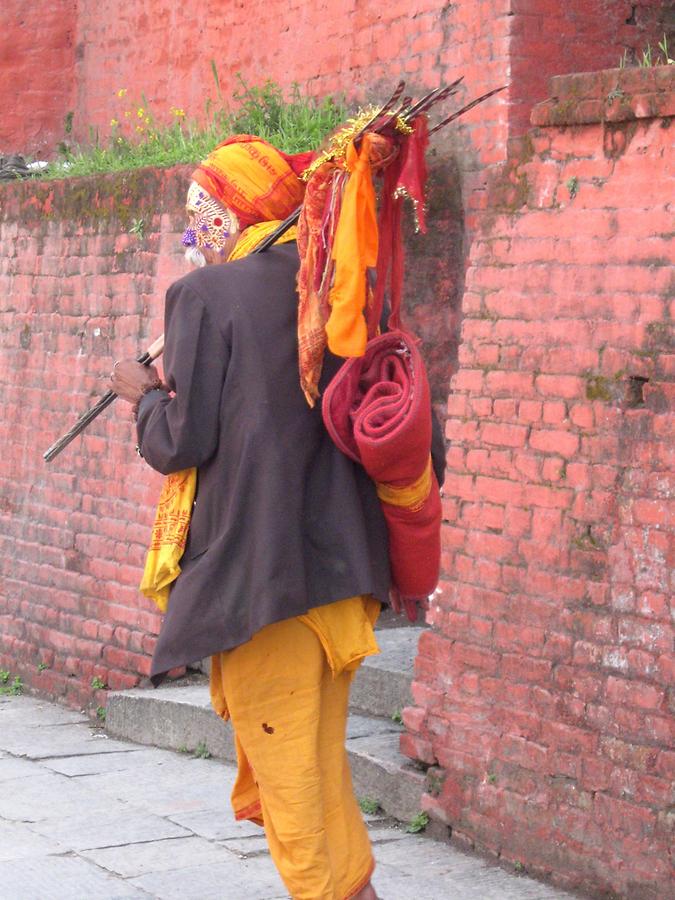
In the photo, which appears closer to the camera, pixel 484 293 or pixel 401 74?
pixel 484 293

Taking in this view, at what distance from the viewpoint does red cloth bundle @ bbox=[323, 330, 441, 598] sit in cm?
349

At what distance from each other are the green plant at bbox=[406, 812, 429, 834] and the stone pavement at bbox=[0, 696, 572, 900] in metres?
0.03

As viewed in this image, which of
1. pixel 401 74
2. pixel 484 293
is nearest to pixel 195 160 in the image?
pixel 401 74

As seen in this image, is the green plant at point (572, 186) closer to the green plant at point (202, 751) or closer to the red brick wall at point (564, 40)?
the red brick wall at point (564, 40)

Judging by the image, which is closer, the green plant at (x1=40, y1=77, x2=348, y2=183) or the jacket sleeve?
the jacket sleeve

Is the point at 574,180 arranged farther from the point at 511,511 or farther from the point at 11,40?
the point at 11,40

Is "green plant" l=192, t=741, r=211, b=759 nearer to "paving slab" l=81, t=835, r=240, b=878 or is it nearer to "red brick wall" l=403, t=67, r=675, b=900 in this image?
"paving slab" l=81, t=835, r=240, b=878

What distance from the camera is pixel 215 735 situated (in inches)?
239

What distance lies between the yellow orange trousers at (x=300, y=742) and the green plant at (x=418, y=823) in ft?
4.03

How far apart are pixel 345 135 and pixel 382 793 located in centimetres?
245

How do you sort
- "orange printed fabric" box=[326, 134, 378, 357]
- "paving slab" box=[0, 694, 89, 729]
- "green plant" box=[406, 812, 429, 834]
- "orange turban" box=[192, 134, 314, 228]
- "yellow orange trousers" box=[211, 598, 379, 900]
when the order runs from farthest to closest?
"paving slab" box=[0, 694, 89, 729], "green plant" box=[406, 812, 429, 834], "orange turban" box=[192, 134, 314, 228], "yellow orange trousers" box=[211, 598, 379, 900], "orange printed fabric" box=[326, 134, 378, 357]

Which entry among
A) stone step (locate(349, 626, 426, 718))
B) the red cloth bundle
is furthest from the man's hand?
stone step (locate(349, 626, 426, 718))

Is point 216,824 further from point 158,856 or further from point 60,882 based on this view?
point 60,882

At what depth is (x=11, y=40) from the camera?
9797mm
